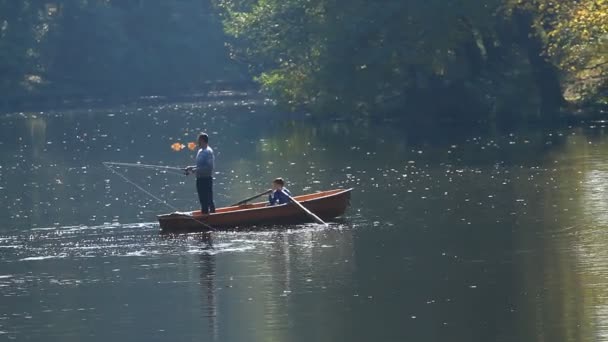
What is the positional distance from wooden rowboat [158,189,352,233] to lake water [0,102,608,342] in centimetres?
→ 37

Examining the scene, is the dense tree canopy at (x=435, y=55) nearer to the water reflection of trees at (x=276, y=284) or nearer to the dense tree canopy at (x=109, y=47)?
the water reflection of trees at (x=276, y=284)

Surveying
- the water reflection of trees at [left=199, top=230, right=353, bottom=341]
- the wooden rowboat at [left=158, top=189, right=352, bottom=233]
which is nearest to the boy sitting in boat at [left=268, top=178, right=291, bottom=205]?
the wooden rowboat at [left=158, top=189, right=352, bottom=233]

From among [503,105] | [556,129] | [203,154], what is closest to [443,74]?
[503,105]

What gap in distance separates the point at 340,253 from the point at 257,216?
13.3 feet

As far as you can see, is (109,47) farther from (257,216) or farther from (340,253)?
(340,253)

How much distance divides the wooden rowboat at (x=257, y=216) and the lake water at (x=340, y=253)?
375 mm

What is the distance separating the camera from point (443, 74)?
60.1 metres

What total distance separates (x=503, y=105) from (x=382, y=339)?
4015 cm

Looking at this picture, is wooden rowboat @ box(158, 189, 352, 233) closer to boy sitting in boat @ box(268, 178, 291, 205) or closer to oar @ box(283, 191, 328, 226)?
oar @ box(283, 191, 328, 226)

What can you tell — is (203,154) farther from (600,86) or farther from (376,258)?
(600,86)

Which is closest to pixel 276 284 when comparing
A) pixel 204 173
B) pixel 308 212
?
pixel 308 212

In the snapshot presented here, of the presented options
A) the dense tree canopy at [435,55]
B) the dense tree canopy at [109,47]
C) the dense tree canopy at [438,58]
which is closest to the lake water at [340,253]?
the dense tree canopy at [435,55]

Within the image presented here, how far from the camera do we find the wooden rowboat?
3006 cm

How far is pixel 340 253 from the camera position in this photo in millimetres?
26688
